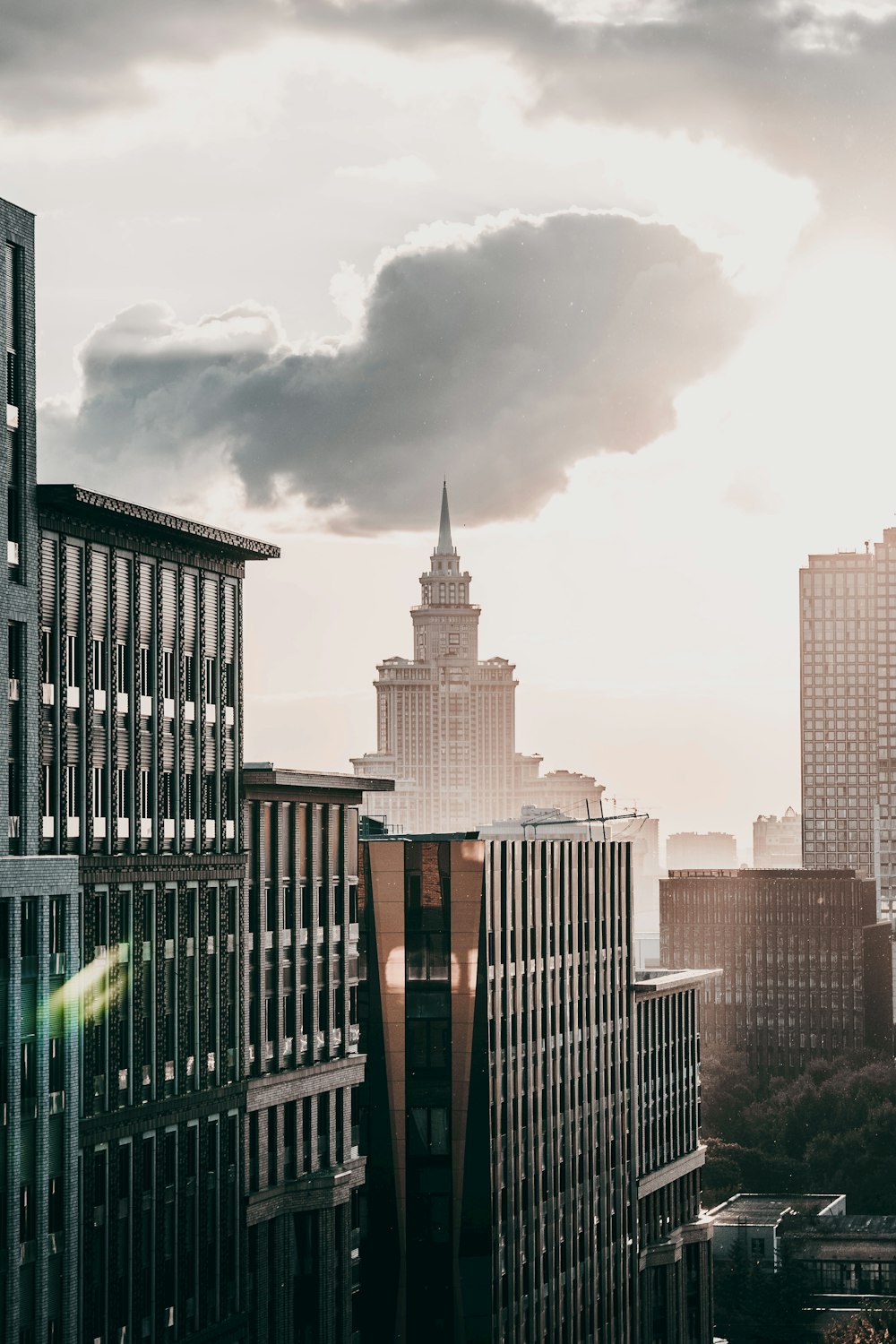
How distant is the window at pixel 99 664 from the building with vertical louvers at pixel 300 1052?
1393 centimetres

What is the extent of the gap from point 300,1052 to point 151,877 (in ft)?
59.2

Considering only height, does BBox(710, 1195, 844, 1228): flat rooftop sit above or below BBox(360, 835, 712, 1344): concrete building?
below

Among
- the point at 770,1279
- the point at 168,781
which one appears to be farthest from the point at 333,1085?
the point at 770,1279

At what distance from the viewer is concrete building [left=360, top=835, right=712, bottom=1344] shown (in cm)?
11175

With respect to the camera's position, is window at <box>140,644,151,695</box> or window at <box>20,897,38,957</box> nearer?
window at <box>20,897,38,957</box>

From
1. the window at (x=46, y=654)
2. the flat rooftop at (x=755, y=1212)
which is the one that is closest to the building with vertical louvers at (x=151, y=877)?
the window at (x=46, y=654)

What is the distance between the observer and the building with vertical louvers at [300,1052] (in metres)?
91.0

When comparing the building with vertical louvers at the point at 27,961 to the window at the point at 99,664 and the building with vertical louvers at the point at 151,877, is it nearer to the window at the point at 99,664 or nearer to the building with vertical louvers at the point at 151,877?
the building with vertical louvers at the point at 151,877

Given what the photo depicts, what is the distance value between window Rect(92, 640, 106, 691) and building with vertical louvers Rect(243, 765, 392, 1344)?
45.7ft

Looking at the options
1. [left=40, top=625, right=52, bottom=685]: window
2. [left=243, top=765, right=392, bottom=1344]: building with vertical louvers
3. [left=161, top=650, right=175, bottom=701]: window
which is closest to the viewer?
[left=40, top=625, right=52, bottom=685]: window

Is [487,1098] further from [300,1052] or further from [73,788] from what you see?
[73,788]

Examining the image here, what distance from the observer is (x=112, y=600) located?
259 feet

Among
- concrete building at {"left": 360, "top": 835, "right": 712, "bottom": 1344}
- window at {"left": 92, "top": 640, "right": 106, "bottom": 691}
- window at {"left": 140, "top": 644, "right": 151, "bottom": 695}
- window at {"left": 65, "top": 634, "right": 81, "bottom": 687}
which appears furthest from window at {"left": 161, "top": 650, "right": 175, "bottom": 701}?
concrete building at {"left": 360, "top": 835, "right": 712, "bottom": 1344}

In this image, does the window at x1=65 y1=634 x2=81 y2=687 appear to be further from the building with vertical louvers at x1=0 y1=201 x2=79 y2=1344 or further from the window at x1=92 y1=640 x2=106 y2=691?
the building with vertical louvers at x1=0 y1=201 x2=79 y2=1344
